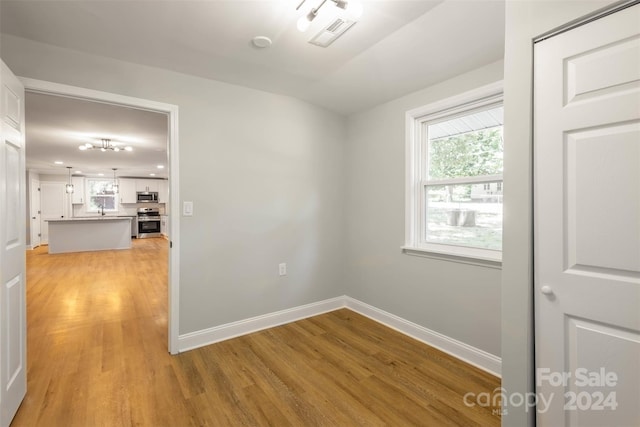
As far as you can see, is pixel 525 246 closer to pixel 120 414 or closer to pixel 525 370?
pixel 525 370

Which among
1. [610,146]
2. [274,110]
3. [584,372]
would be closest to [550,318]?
[584,372]

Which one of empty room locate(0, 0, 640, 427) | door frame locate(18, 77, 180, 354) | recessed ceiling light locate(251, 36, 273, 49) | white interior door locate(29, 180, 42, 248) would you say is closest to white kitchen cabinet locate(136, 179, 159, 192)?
white interior door locate(29, 180, 42, 248)

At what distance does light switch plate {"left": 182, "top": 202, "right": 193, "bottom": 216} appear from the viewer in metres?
2.54

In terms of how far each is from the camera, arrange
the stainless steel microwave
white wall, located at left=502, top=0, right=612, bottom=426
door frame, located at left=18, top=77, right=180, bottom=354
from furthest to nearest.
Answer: the stainless steel microwave, door frame, located at left=18, top=77, right=180, bottom=354, white wall, located at left=502, top=0, right=612, bottom=426

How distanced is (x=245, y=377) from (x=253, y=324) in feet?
2.59

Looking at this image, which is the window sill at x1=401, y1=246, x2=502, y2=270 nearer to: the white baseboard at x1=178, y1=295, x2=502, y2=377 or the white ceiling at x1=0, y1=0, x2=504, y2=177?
the white baseboard at x1=178, y1=295, x2=502, y2=377

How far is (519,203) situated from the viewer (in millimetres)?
1326

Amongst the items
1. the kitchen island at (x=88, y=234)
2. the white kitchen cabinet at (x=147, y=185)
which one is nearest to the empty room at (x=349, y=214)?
the kitchen island at (x=88, y=234)

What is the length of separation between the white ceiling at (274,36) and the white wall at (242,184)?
0.15m

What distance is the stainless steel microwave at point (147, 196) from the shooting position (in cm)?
1080

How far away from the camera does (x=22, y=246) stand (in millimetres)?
1888

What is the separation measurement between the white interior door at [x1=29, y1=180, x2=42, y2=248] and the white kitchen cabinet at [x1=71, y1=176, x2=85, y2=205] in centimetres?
87

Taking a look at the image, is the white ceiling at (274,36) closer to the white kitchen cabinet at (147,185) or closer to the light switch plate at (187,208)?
the light switch plate at (187,208)

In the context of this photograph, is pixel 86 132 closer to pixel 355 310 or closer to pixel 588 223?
pixel 355 310
